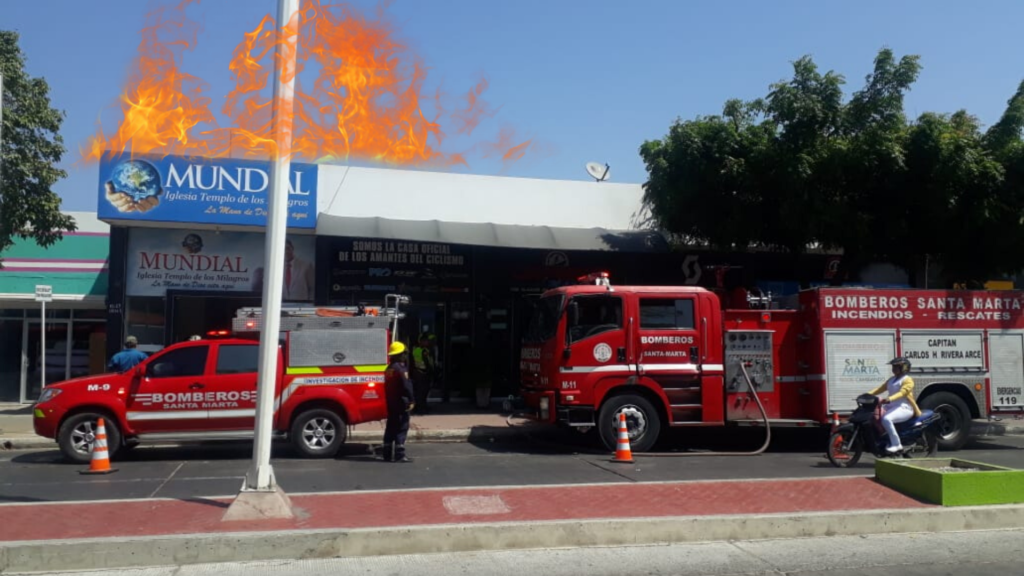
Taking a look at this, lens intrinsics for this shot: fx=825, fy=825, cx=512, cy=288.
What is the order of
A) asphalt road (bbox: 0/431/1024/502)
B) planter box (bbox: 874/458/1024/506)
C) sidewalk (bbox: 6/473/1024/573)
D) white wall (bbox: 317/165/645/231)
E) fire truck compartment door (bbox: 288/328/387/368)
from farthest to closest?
white wall (bbox: 317/165/645/231) < fire truck compartment door (bbox: 288/328/387/368) < asphalt road (bbox: 0/431/1024/502) < planter box (bbox: 874/458/1024/506) < sidewalk (bbox: 6/473/1024/573)

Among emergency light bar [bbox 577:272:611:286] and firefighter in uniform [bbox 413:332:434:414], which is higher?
emergency light bar [bbox 577:272:611:286]

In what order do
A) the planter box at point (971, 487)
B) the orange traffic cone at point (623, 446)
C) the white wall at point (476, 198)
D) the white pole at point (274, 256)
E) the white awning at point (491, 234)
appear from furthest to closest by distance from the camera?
the white wall at point (476, 198) < the white awning at point (491, 234) < the orange traffic cone at point (623, 446) < the planter box at point (971, 487) < the white pole at point (274, 256)

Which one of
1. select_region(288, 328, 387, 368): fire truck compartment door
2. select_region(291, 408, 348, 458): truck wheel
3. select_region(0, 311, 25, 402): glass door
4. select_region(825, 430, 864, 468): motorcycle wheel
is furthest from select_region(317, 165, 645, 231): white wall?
select_region(825, 430, 864, 468): motorcycle wheel

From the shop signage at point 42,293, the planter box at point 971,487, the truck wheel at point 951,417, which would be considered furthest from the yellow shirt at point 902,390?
the shop signage at point 42,293

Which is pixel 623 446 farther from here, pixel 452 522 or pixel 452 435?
pixel 452 522

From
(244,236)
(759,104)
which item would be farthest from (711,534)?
(244,236)

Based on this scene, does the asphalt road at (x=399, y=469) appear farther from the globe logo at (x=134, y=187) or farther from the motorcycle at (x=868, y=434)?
the globe logo at (x=134, y=187)

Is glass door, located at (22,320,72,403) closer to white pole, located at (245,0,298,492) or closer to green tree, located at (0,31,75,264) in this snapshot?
green tree, located at (0,31,75,264)

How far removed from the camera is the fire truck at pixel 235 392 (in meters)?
11.8

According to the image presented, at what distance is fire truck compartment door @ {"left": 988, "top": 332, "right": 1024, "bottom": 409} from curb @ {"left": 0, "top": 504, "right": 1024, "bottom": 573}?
620 centimetres

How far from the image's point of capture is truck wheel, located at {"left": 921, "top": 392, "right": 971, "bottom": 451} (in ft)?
44.2

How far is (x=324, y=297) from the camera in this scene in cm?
1809

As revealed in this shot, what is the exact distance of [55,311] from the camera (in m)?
19.2

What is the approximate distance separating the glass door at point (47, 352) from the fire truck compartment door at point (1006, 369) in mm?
19174
